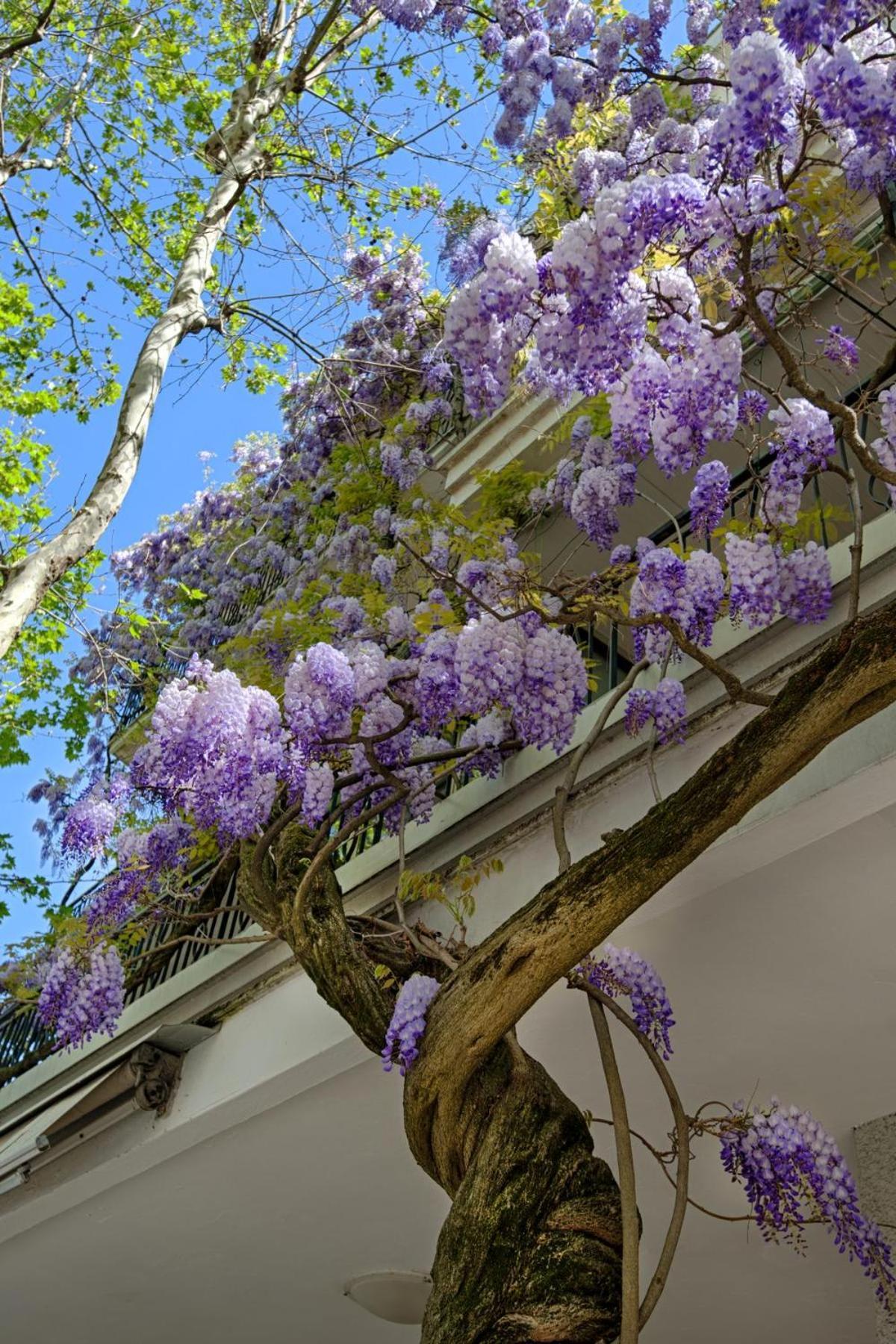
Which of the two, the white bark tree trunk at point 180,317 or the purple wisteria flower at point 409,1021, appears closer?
the purple wisteria flower at point 409,1021

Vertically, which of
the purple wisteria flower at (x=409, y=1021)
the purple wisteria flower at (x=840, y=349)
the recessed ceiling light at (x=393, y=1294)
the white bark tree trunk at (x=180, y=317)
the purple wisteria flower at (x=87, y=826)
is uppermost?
the white bark tree trunk at (x=180, y=317)

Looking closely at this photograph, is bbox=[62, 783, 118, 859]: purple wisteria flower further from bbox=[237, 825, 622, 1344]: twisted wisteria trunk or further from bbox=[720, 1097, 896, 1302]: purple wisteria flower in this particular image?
bbox=[720, 1097, 896, 1302]: purple wisteria flower

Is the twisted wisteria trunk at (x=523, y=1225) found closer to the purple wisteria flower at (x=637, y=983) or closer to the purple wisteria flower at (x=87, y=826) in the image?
the purple wisteria flower at (x=637, y=983)

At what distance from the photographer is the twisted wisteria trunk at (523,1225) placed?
3.13 metres

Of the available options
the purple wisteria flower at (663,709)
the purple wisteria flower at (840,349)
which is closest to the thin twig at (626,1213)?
the purple wisteria flower at (663,709)

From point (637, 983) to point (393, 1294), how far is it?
3.14 meters

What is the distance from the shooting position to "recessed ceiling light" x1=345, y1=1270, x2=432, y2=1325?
20.6 feet

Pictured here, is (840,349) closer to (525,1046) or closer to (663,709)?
(663,709)

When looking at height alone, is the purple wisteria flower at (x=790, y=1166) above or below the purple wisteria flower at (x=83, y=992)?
below

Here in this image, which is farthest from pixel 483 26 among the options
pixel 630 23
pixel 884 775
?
pixel 884 775

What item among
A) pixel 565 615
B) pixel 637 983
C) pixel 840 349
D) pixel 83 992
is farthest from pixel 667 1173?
pixel 83 992

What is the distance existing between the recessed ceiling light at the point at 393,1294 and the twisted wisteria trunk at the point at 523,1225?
297 centimetres

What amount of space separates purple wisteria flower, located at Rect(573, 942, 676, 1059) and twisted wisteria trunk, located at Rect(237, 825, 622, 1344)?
0.45m

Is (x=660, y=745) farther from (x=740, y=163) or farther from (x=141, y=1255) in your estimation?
(x=141, y=1255)
